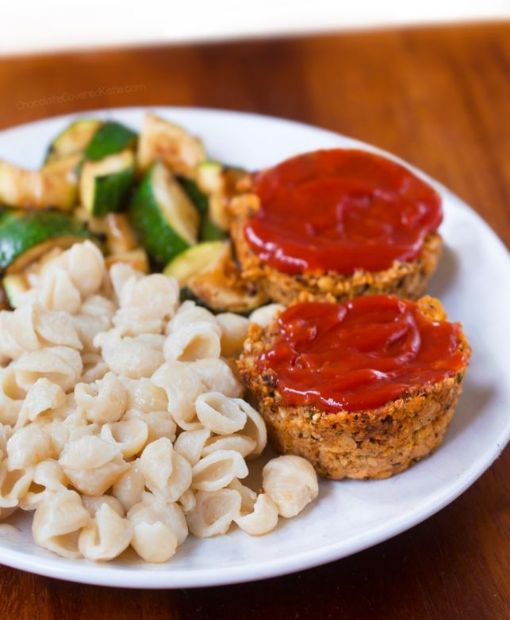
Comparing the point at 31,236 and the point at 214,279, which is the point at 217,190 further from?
the point at 31,236

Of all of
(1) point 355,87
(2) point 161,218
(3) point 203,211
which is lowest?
(1) point 355,87

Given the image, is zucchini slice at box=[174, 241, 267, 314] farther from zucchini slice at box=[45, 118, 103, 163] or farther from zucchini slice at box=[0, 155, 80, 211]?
zucchini slice at box=[45, 118, 103, 163]

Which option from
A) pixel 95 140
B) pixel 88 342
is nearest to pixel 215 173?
pixel 95 140

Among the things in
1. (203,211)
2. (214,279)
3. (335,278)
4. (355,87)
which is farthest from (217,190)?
(355,87)

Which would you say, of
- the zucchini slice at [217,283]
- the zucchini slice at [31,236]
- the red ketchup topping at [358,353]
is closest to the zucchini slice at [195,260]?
the zucchini slice at [217,283]

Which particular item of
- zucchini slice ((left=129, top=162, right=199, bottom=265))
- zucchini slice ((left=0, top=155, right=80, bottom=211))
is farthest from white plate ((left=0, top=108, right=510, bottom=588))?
zucchini slice ((left=0, top=155, right=80, bottom=211))

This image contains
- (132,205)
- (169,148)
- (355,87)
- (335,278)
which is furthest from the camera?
(355,87)
